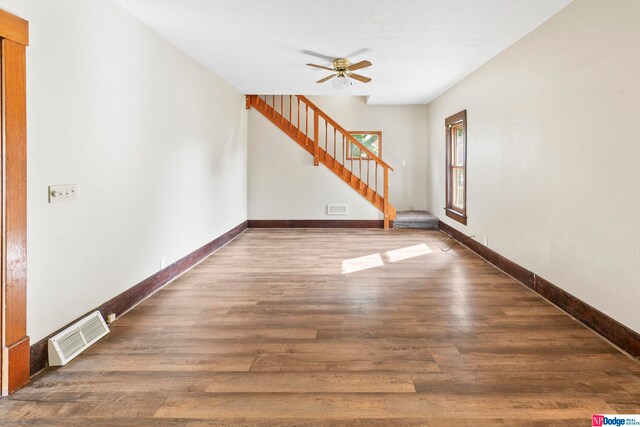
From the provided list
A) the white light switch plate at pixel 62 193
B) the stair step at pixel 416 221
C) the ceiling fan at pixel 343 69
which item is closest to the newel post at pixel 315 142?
the stair step at pixel 416 221

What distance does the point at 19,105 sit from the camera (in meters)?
2.21

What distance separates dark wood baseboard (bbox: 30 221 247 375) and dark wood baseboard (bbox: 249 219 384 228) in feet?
7.93

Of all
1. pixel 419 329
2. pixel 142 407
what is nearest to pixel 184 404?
pixel 142 407

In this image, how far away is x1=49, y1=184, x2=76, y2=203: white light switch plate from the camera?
2.51 meters

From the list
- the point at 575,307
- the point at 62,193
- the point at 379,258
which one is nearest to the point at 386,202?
the point at 379,258

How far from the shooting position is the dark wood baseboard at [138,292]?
239 centimetres

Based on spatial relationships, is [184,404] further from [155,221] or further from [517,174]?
[517,174]

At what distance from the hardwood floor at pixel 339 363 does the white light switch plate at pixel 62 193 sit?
1052 mm

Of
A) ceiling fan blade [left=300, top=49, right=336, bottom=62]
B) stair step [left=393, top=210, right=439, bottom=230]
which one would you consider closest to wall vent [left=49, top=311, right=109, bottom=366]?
ceiling fan blade [left=300, top=49, right=336, bottom=62]

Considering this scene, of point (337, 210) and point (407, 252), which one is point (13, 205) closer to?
point (407, 252)

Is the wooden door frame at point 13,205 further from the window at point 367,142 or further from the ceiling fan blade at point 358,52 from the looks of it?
the window at point 367,142

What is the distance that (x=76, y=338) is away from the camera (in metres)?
2.63

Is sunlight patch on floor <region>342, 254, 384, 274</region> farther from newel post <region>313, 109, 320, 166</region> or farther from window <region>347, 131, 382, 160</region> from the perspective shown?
window <region>347, 131, 382, 160</region>

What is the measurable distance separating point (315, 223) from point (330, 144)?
74.6 inches
